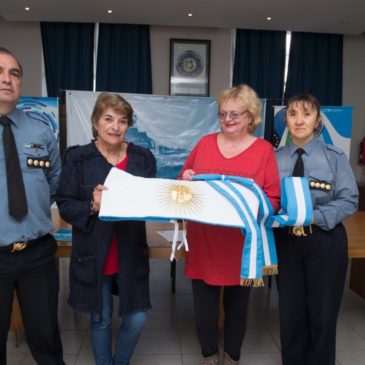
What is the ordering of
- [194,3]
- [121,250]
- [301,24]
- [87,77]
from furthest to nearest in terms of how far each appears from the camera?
[87,77], [301,24], [194,3], [121,250]

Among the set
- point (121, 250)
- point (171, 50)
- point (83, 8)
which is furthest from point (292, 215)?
point (171, 50)

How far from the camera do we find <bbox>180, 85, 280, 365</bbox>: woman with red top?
157 cm

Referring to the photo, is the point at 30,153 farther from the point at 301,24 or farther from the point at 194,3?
the point at 301,24

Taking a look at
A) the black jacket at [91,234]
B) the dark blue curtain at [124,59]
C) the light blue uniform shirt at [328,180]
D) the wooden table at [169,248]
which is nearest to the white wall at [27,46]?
the dark blue curtain at [124,59]

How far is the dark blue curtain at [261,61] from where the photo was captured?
19.9ft

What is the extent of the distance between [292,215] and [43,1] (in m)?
4.65

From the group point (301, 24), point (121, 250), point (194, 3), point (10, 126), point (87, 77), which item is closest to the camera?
point (10, 126)

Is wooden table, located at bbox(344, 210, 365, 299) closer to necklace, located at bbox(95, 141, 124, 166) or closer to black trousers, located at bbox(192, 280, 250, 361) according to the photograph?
black trousers, located at bbox(192, 280, 250, 361)

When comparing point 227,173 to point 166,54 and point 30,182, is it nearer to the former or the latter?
point 30,182

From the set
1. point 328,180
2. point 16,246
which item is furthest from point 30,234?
point 328,180

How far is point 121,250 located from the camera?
1577mm

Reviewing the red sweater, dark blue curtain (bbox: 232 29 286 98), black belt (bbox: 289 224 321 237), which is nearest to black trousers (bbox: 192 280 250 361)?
the red sweater

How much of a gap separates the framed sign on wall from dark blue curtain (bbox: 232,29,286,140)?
0.52 metres

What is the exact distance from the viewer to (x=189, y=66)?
6.02m
